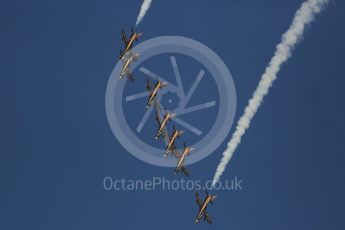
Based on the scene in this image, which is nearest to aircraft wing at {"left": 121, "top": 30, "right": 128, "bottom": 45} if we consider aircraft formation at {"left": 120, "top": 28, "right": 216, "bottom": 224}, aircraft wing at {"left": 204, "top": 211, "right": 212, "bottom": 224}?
aircraft formation at {"left": 120, "top": 28, "right": 216, "bottom": 224}

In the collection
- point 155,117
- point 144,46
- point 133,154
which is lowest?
point 133,154

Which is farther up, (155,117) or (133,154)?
(155,117)

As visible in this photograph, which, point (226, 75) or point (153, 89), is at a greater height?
point (226, 75)

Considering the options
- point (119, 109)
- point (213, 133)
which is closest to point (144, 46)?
point (119, 109)

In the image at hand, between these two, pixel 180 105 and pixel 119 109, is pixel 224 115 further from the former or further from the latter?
pixel 119 109

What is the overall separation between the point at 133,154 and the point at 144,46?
4.20m

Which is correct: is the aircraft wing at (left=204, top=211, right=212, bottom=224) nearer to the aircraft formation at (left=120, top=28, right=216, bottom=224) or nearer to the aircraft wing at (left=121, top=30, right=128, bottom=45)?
the aircraft formation at (left=120, top=28, right=216, bottom=224)

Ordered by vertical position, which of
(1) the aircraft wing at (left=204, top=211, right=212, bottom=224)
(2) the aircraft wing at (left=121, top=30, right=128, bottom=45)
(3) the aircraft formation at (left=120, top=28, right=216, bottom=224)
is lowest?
(1) the aircraft wing at (left=204, top=211, right=212, bottom=224)

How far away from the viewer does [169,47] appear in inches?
1073

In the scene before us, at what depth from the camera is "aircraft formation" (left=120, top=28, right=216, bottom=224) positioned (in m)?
26.1

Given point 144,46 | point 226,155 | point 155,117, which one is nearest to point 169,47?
point 144,46

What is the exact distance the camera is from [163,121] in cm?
2664

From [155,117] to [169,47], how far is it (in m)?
2.78

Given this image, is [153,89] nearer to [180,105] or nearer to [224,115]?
[180,105]
